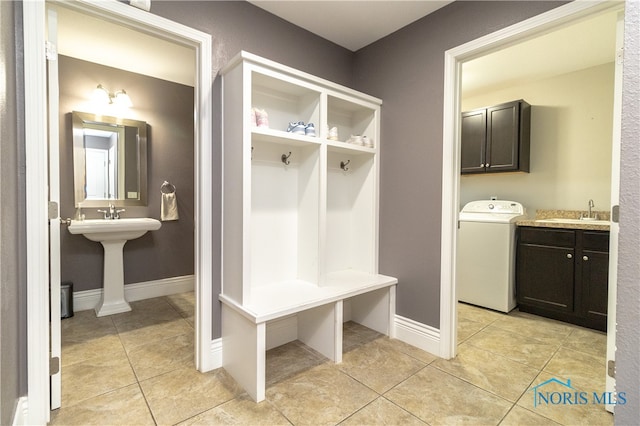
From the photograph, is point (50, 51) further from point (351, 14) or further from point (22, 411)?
point (351, 14)

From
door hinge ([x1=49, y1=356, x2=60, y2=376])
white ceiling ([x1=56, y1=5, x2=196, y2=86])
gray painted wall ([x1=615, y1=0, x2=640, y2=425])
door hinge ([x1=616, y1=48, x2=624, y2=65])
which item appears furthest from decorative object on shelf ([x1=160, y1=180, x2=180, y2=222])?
door hinge ([x1=616, y1=48, x2=624, y2=65])

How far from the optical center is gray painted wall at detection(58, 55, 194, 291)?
2904mm

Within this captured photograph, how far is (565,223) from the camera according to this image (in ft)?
8.82

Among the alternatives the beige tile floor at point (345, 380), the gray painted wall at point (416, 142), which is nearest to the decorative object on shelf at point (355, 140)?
the gray painted wall at point (416, 142)

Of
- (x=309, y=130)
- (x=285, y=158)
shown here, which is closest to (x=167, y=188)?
(x=285, y=158)

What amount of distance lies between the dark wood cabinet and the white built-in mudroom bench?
1.58m

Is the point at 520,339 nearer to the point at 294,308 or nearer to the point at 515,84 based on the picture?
the point at 294,308

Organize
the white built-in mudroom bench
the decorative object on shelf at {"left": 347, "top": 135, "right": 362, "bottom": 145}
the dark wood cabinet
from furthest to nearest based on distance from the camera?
the dark wood cabinet → the decorative object on shelf at {"left": 347, "top": 135, "right": 362, "bottom": 145} → the white built-in mudroom bench

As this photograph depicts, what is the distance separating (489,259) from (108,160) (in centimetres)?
408

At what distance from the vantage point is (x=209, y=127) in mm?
1884

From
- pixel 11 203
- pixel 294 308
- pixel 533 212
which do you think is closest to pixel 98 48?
pixel 11 203

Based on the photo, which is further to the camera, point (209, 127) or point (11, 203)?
point (209, 127)

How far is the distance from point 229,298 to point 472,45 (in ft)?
7.36

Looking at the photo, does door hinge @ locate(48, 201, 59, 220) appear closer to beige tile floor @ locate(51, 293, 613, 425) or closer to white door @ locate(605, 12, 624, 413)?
beige tile floor @ locate(51, 293, 613, 425)
